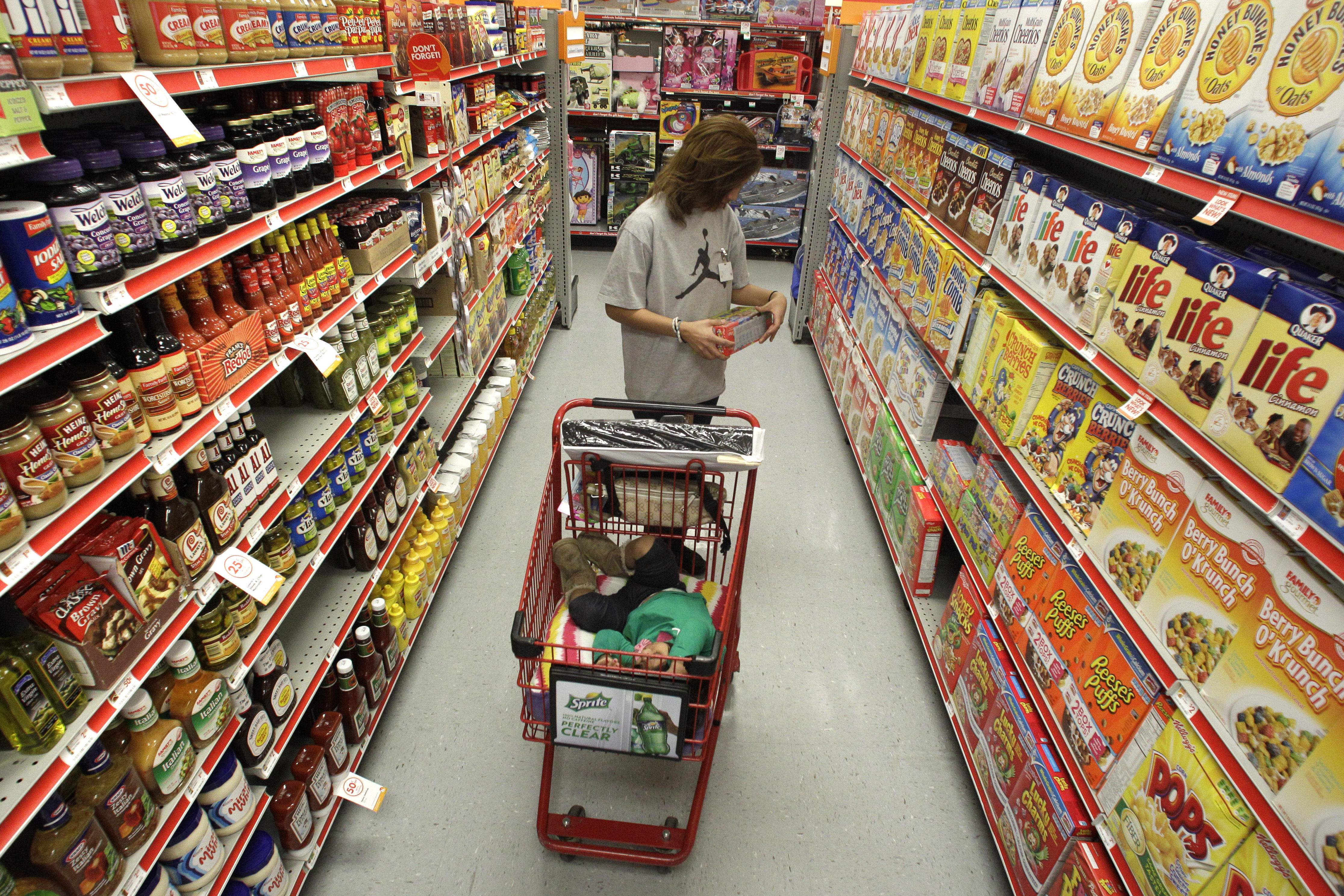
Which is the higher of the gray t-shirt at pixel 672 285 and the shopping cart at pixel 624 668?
the gray t-shirt at pixel 672 285

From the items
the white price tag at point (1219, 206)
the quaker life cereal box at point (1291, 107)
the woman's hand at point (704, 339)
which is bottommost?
the woman's hand at point (704, 339)

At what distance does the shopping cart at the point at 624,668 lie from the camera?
1544 mm

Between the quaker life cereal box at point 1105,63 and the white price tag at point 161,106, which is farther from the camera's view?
the quaker life cereal box at point 1105,63

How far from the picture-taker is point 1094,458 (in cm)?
167

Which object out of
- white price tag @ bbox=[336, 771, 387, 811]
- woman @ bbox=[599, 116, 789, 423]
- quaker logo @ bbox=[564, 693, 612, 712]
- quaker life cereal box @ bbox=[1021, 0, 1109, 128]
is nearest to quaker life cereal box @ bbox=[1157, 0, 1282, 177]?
quaker life cereal box @ bbox=[1021, 0, 1109, 128]

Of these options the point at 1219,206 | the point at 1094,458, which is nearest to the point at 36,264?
the point at 1219,206

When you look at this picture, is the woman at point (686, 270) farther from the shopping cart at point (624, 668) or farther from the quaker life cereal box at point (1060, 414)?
the quaker life cereal box at point (1060, 414)

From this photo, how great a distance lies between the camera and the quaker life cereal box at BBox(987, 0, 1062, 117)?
2012 millimetres

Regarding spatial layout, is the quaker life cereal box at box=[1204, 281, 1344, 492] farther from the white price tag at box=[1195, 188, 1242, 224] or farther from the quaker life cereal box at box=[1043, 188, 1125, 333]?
the quaker life cereal box at box=[1043, 188, 1125, 333]

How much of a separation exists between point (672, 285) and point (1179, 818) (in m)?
1.84

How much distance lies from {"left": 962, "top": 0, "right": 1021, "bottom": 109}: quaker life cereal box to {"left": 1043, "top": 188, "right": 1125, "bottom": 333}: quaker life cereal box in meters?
0.73

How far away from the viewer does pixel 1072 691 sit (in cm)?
167

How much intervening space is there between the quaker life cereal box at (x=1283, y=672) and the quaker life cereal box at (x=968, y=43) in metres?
2.04

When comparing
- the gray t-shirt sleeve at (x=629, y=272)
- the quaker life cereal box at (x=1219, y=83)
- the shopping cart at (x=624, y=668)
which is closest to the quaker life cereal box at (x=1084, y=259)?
the quaker life cereal box at (x=1219, y=83)
